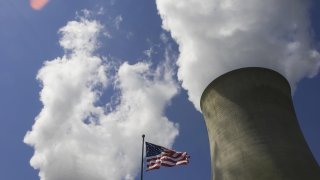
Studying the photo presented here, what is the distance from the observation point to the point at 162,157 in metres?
17.0

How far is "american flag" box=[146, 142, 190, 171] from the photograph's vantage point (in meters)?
16.9

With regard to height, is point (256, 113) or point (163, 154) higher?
point (256, 113)

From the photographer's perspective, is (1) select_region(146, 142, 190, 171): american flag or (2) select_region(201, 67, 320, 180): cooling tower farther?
(1) select_region(146, 142, 190, 171): american flag

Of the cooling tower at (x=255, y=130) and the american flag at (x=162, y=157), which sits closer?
the cooling tower at (x=255, y=130)

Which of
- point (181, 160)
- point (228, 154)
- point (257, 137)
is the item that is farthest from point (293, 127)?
point (181, 160)

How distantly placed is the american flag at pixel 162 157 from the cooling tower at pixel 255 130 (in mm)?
1464

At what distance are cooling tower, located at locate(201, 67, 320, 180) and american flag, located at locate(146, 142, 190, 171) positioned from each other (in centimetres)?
146

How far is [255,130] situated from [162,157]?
425cm

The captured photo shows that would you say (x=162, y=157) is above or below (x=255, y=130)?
below

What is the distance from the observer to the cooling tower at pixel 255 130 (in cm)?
1504

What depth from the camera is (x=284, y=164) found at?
586 inches

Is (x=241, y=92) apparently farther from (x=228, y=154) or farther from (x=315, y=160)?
(x=315, y=160)

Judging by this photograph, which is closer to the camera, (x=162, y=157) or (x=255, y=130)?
(x=255, y=130)

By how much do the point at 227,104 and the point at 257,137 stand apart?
2153mm
